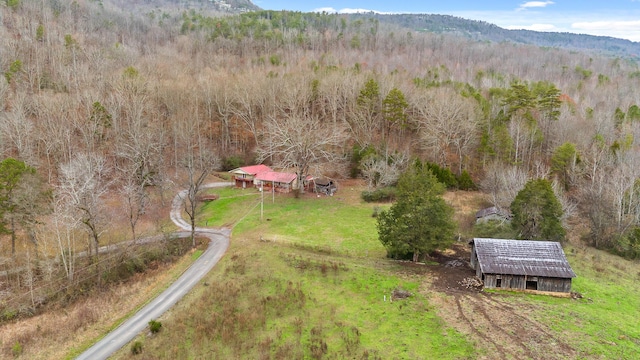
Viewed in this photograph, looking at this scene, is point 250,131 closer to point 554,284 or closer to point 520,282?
point 520,282

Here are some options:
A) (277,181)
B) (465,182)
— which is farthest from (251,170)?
(465,182)

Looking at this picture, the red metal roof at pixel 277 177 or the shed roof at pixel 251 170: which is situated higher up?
the shed roof at pixel 251 170

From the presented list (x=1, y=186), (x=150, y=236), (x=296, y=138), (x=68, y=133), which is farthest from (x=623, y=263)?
(x=68, y=133)

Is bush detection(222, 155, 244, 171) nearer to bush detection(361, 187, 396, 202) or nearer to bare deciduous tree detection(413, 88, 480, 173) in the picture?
bush detection(361, 187, 396, 202)

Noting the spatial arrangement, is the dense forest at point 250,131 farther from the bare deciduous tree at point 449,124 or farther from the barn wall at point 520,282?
the barn wall at point 520,282

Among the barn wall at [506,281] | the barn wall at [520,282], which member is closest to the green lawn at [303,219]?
the barn wall at [506,281]

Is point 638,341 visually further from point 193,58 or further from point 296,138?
point 193,58
